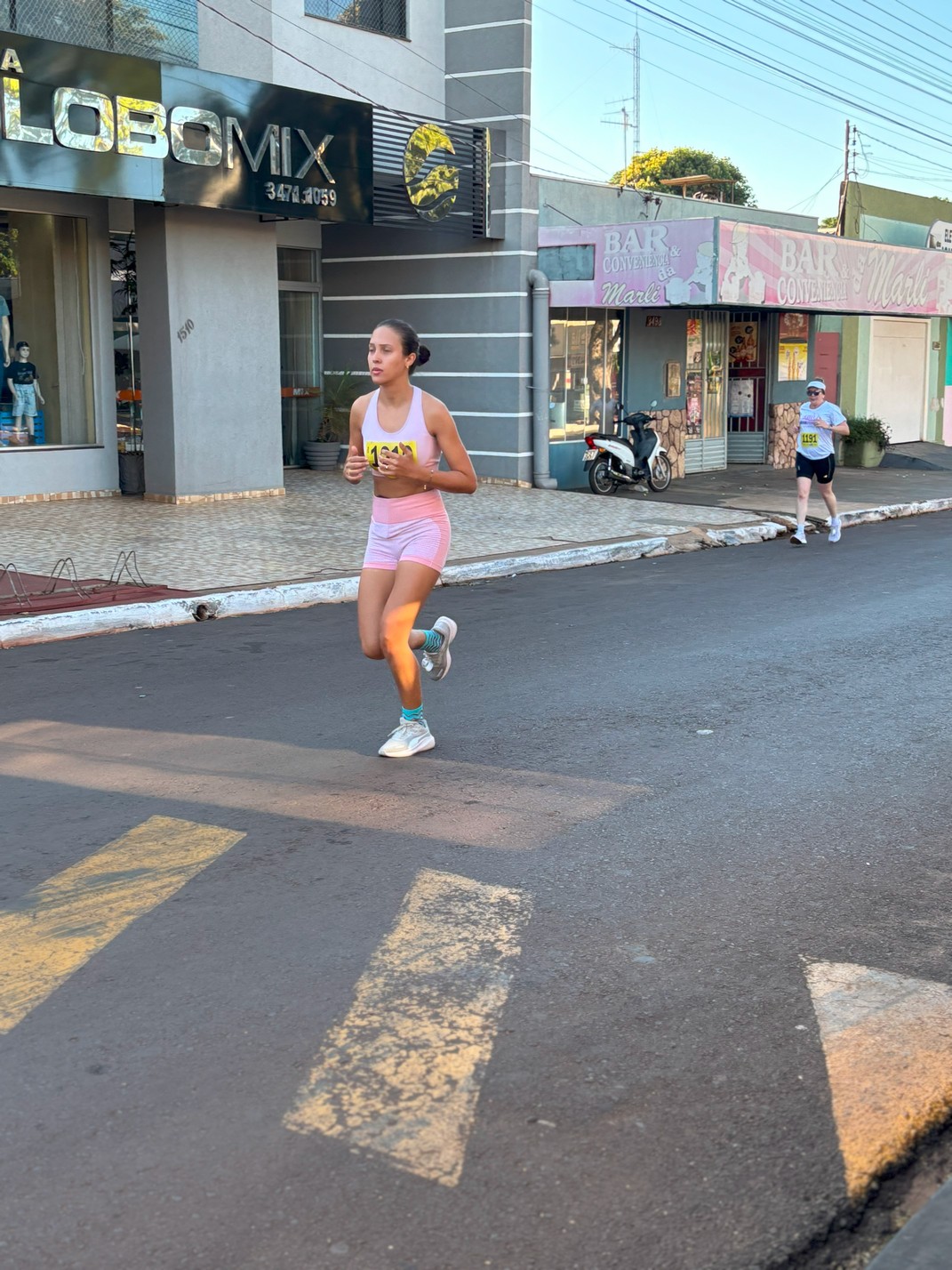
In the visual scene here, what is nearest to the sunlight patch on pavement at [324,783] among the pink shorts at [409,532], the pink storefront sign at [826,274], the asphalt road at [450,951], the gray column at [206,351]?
the asphalt road at [450,951]

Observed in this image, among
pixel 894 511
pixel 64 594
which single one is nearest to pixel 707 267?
pixel 894 511

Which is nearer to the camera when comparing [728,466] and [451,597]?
[451,597]

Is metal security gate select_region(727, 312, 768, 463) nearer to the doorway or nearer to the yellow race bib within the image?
the doorway

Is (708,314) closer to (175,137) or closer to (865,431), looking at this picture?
(865,431)

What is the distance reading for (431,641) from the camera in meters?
6.79

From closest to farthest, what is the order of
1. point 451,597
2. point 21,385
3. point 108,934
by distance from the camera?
point 108,934
point 451,597
point 21,385

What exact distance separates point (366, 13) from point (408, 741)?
15960 millimetres

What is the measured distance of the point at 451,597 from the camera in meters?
11.8

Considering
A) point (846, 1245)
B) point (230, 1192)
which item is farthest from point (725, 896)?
point (230, 1192)

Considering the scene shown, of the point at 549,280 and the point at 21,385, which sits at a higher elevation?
the point at 549,280

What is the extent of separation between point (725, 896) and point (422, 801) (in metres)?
1.49

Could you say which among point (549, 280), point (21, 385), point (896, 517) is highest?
point (549, 280)

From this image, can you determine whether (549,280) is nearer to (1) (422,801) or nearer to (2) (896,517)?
(2) (896,517)

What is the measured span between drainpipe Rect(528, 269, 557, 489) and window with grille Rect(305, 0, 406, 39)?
3846 millimetres
